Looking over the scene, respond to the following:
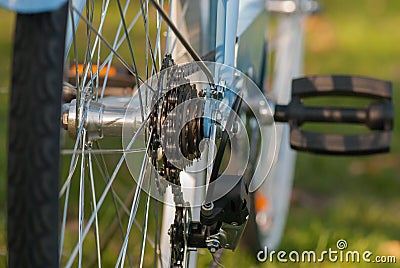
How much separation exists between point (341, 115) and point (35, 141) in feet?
2.57

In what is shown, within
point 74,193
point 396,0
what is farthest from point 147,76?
point 396,0

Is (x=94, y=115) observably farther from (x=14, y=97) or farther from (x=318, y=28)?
(x=318, y=28)

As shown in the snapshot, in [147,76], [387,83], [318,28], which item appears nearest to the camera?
[147,76]

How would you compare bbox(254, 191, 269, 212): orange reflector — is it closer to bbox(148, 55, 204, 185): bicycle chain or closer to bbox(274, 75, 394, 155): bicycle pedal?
bbox(274, 75, 394, 155): bicycle pedal

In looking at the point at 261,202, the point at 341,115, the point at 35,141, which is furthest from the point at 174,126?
the point at 261,202

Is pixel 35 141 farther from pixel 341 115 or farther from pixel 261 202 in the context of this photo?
pixel 261 202

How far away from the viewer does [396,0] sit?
5129mm

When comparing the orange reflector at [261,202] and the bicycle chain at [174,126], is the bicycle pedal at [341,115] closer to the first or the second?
the bicycle chain at [174,126]

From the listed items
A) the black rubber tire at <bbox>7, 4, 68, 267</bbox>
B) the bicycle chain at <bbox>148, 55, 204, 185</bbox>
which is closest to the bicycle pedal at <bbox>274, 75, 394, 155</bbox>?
the bicycle chain at <bbox>148, 55, 204, 185</bbox>

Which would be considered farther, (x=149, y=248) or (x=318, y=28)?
(x=318, y=28)

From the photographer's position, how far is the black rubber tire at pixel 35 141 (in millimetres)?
753

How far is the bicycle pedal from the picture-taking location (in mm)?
1365

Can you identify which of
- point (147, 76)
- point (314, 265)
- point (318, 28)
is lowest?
point (314, 265)

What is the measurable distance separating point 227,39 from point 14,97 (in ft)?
1.66
